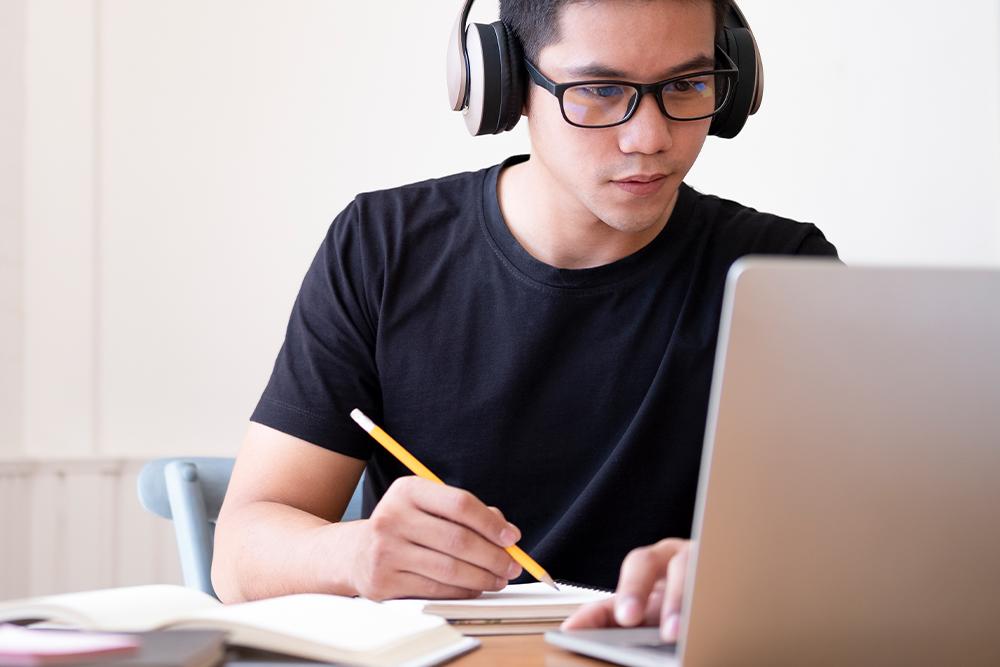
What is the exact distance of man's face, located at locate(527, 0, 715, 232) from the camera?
48.0 inches

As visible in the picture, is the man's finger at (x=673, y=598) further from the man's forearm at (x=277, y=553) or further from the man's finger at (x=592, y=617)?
the man's forearm at (x=277, y=553)

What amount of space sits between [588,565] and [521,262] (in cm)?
39

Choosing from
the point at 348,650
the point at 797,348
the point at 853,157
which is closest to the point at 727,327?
the point at 797,348

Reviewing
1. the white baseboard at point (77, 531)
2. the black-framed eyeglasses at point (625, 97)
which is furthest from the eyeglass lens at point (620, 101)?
the white baseboard at point (77, 531)

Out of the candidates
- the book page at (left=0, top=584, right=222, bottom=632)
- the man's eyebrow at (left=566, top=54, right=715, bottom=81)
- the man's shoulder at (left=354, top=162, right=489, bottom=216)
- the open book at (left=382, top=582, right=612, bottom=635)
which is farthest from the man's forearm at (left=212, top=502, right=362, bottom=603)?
the man's eyebrow at (left=566, top=54, right=715, bottom=81)

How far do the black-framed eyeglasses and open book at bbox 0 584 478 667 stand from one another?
25.7 inches

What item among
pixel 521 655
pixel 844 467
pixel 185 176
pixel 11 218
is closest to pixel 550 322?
pixel 521 655

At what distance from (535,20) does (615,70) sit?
0.14 metres

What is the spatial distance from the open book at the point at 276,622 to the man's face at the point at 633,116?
621 millimetres

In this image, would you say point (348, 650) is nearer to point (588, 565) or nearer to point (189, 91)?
point (588, 565)

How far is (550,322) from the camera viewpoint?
4.61 ft

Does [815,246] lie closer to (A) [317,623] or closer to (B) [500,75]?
(B) [500,75]

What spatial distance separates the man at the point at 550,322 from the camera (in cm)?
125

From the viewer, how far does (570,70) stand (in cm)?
125
